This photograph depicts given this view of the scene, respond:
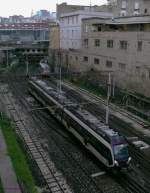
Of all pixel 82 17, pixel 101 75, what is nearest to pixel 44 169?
pixel 101 75

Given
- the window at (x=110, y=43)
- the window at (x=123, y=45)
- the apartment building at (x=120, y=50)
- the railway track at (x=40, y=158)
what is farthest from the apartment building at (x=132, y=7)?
the railway track at (x=40, y=158)

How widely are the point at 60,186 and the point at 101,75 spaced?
124ft

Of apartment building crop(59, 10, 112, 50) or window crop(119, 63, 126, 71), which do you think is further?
apartment building crop(59, 10, 112, 50)

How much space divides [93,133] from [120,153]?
10.7 feet

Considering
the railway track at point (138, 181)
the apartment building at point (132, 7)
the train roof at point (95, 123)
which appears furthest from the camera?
the apartment building at point (132, 7)

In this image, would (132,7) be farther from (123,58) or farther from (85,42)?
(123,58)

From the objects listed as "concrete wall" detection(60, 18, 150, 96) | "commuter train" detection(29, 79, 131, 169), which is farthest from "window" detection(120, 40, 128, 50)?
"commuter train" detection(29, 79, 131, 169)

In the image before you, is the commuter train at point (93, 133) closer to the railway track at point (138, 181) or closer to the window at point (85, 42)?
the railway track at point (138, 181)

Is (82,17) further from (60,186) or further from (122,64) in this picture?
(60,186)

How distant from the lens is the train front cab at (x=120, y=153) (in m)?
22.3

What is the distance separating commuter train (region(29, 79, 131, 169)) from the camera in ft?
73.8

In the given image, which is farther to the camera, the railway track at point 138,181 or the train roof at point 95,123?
the train roof at point 95,123

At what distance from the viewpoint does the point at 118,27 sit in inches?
2255

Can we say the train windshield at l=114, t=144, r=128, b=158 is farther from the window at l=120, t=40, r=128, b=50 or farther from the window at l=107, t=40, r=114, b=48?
the window at l=107, t=40, r=114, b=48
